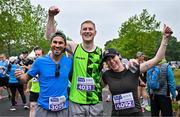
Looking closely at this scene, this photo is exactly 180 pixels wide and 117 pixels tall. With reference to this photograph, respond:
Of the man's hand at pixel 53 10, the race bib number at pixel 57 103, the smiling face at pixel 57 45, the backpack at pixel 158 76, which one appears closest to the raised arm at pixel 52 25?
the man's hand at pixel 53 10

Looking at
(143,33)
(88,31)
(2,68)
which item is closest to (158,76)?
(88,31)

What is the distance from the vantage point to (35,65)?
5.17 m

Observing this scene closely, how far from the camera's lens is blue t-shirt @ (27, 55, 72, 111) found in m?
5.05

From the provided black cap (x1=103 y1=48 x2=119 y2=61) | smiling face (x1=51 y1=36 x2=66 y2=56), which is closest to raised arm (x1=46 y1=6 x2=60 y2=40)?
smiling face (x1=51 y1=36 x2=66 y2=56)

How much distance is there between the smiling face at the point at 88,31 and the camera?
529cm

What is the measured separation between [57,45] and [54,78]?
428mm

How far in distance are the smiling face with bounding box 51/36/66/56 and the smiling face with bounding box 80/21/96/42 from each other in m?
0.35

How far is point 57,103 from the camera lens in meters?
5.00

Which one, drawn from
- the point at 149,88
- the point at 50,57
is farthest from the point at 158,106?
the point at 50,57

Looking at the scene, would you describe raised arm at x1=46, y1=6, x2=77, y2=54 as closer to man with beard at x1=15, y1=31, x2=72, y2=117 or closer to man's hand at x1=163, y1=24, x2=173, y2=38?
man with beard at x1=15, y1=31, x2=72, y2=117

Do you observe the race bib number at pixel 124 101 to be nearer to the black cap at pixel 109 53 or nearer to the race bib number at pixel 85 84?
the race bib number at pixel 85 84

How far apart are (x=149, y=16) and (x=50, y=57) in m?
34.9

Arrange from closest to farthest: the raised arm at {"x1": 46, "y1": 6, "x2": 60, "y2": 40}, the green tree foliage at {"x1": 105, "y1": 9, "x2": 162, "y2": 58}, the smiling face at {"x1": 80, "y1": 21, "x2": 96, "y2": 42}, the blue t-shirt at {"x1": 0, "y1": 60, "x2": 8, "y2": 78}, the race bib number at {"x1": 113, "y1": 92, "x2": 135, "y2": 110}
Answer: the race bib number at {"x1": 113, "y1": 92, "x2": 135, "y2": 110} < the smiling face at {"x1": 80, "y1": 21, "x2": 96, "y2": 42} < the raised arm at {"x1": 46, "y1": 6, "x2": 60, "y2": 40} < the blue t-shirt at {"x1": 0, "y1": 60, "x2": 8, "y2": 78} < the green tree foliage at {"x1": 105, "y1": 9, "x2": 162, "y2": 58}

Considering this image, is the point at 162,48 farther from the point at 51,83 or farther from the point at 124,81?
the point at 51,83
